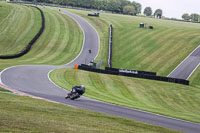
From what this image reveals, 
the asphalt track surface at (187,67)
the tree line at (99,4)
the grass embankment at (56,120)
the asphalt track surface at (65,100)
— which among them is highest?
the tree line at (99,4)

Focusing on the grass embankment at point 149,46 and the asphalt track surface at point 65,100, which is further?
the grass embankment at point 149,46

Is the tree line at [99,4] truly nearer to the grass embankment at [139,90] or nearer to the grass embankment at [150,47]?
the grass embankment at [150,47]

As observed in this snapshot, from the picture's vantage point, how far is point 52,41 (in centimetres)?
7162

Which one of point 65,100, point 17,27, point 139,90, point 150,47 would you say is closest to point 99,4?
point 17,27

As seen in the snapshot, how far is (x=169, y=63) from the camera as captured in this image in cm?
5944

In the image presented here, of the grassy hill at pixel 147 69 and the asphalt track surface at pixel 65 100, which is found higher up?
the asphalt track surface at pixel 65 100

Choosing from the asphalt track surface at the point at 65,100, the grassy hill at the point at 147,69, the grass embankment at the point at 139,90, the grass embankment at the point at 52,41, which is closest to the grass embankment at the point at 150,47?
the grassy hill at the point at 147,69

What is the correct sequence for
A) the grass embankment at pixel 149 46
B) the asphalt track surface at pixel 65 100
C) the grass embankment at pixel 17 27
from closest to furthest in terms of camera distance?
1. the asphalt track surface at pixel 65 100
2. the grass embankment at pixel 149 46
3. the grass embankment at pixel 17 27

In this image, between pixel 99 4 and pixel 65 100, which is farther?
pixel 99 4

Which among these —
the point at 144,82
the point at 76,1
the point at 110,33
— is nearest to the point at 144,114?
the point at 144,82

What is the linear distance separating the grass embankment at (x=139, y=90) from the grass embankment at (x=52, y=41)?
15261 millimetres

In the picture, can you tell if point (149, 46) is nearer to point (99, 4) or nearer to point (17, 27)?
point (17, 27)

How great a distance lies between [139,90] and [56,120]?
24401 millimetres

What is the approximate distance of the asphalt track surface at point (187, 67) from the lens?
171 feet
